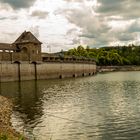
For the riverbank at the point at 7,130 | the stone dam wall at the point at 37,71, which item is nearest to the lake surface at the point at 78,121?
the riverbank at the point at 7,130

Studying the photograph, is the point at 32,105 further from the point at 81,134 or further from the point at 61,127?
the point at 81,134

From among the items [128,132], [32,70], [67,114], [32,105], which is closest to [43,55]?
[32,70]

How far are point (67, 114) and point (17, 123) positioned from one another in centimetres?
544

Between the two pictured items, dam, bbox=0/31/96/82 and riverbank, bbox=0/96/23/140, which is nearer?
riverbank, bbox=0/96/23/140

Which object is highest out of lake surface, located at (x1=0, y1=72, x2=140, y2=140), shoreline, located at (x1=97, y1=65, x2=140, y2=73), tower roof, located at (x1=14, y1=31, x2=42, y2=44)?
tower roof, located at (x1=14, y1=31, x2=42, y2=44)

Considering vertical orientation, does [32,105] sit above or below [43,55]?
below

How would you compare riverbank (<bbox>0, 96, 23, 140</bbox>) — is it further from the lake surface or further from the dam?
the dam

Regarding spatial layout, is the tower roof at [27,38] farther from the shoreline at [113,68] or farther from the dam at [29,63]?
the shoreline at [113,68]

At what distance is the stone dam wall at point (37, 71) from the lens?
7910cm

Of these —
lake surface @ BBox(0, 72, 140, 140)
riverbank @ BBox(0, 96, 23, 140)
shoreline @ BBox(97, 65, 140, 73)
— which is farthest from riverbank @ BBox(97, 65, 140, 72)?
riverbank @ BBox(0, 96, 23, 140)

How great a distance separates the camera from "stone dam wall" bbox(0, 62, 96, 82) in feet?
260

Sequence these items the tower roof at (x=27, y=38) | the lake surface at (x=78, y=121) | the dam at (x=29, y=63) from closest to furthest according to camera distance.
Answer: the lake surface at (x=78, y=121) → the dam at (x=29, y=63) → the tower roof at (x=27, y=38)

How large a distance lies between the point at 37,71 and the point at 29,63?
335 centimetres

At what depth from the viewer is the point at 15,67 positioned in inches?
3243
